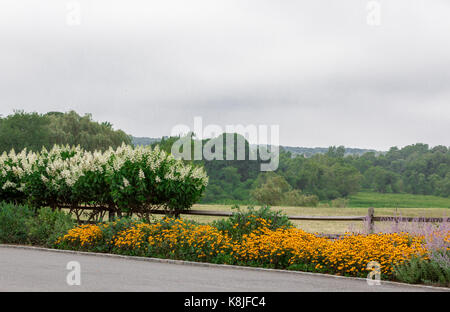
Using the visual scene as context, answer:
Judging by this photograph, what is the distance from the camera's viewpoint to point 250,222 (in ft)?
47.3

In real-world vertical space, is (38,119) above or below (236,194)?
above

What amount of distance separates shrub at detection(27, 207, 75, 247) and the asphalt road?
242cm

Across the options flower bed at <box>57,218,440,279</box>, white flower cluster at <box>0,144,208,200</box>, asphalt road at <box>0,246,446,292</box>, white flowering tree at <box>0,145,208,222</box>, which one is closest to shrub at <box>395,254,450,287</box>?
flower bed at <box>57,218,440,279</box>

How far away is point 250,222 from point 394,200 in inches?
2806

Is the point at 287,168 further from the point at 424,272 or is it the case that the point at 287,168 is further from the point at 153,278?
the point at 153,278

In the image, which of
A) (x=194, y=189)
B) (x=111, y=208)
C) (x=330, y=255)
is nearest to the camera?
(x=330, y=255)

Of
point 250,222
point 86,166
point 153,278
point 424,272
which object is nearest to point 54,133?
point 86,166

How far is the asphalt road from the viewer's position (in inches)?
380

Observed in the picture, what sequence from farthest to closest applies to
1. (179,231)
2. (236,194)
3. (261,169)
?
(261,169) < (236,194) < (179,231)

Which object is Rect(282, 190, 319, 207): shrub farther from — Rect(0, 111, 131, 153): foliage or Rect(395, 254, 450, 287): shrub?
Rect(395, 254, 450, 287): shrub

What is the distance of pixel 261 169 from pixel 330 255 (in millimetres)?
92919
